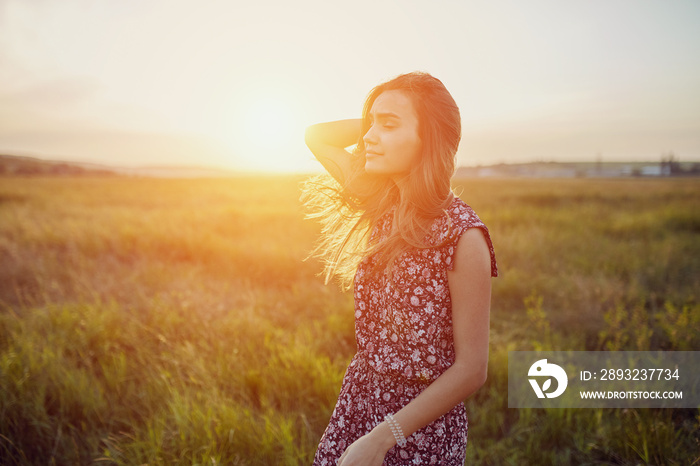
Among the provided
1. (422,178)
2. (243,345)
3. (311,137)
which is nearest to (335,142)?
(311,137)

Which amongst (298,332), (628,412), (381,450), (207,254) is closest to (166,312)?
(298,332)

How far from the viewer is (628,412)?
9.60 feet

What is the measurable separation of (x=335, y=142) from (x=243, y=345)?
8.22ft

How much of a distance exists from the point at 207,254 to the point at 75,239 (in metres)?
2.84

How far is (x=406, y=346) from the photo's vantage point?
4.62 ft

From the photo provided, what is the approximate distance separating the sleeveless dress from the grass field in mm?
1142

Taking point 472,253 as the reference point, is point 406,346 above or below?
below

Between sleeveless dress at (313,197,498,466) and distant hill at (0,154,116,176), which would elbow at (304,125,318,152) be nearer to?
sleeveless dress at (313,197,498,466)

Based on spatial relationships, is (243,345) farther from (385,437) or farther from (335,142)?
(385,437)

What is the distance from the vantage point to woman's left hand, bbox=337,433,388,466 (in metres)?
1.18

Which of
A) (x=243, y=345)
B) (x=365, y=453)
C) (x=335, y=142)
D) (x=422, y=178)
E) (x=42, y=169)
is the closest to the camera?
(x=365, y=453)

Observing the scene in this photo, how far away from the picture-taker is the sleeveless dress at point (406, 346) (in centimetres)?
133

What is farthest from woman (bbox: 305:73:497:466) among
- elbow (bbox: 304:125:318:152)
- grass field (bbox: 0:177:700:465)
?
grass field (bbox: 0:177:700:465)

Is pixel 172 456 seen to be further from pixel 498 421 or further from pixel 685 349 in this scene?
pixel 685 349
